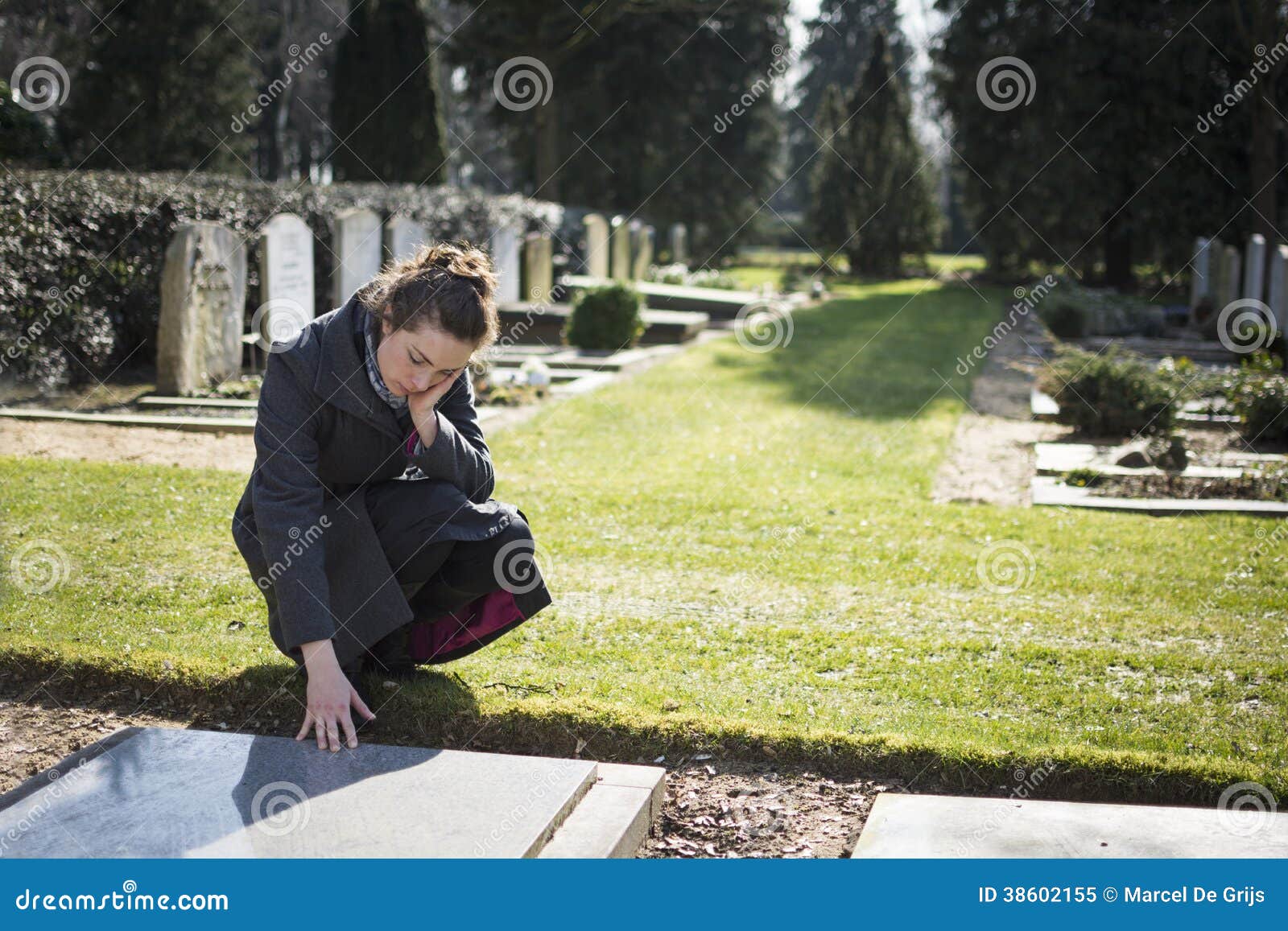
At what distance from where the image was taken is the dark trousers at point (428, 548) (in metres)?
3.35

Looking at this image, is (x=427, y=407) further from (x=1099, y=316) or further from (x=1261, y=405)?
(x=1099, y=316)

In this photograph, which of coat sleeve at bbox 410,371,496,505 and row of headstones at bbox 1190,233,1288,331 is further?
row of headstones at bbox 1190,233,1288,331

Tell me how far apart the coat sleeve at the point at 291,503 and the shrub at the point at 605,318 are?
9892 millimetres

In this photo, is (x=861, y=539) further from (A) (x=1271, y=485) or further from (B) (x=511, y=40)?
(B) (x=511, y=40)

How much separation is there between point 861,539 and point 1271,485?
118 inches

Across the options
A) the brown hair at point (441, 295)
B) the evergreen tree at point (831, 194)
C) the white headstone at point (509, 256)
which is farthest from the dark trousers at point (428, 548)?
the evergreen tree at point (831, 194)

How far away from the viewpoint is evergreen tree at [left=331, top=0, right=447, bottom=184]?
2330 cm

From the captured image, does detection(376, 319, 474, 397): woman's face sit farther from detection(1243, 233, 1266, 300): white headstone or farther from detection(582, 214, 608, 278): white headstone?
detection(582, 214, 608, 278): white headstone

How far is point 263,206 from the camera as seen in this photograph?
11180 mm

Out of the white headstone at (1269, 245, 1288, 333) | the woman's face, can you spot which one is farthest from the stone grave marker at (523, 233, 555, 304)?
the woman's face

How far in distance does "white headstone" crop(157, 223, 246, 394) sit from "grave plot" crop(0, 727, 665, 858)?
6821 millimetres

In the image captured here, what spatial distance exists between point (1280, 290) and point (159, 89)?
61.4 ft
